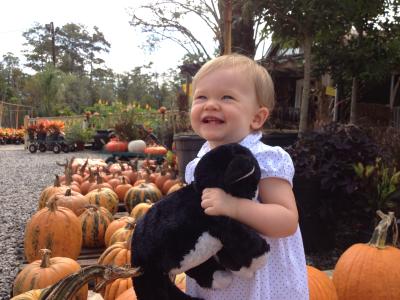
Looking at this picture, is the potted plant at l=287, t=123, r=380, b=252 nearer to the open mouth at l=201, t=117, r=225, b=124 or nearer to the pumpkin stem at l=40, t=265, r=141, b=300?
the open mouth at l=201, t=117, r=225, b=124

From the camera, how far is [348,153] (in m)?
3.52

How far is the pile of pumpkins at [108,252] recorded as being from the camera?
2.14 meters

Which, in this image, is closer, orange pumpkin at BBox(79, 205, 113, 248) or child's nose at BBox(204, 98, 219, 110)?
child's nose at BBox(204, 98, 219, 110)

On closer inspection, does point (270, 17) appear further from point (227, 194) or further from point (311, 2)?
point (227, 194)

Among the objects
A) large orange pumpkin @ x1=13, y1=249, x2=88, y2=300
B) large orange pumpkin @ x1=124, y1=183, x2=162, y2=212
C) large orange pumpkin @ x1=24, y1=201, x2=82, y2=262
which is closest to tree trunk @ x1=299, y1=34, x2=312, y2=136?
large orange pumpkin @ x1=124, y1=183, x2=162, y2=212

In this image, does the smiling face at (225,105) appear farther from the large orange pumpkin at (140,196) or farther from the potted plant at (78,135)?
the potted plant at (78,135)

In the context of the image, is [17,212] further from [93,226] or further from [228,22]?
[228,22]

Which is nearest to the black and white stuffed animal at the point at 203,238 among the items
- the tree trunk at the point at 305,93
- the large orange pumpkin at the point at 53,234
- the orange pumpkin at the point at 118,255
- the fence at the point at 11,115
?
the orange pumpkin at the point at 118,255

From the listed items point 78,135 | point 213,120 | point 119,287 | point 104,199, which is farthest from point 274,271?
point 78,135

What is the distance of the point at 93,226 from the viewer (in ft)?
10.8

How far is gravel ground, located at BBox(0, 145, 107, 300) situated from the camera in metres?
3.21

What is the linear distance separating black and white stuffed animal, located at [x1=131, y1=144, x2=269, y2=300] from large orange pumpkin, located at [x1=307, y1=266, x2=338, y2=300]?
1.04 meters

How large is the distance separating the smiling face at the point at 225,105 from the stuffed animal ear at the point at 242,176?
16 centimetres

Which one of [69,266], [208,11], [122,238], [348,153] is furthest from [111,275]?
[208,11]
